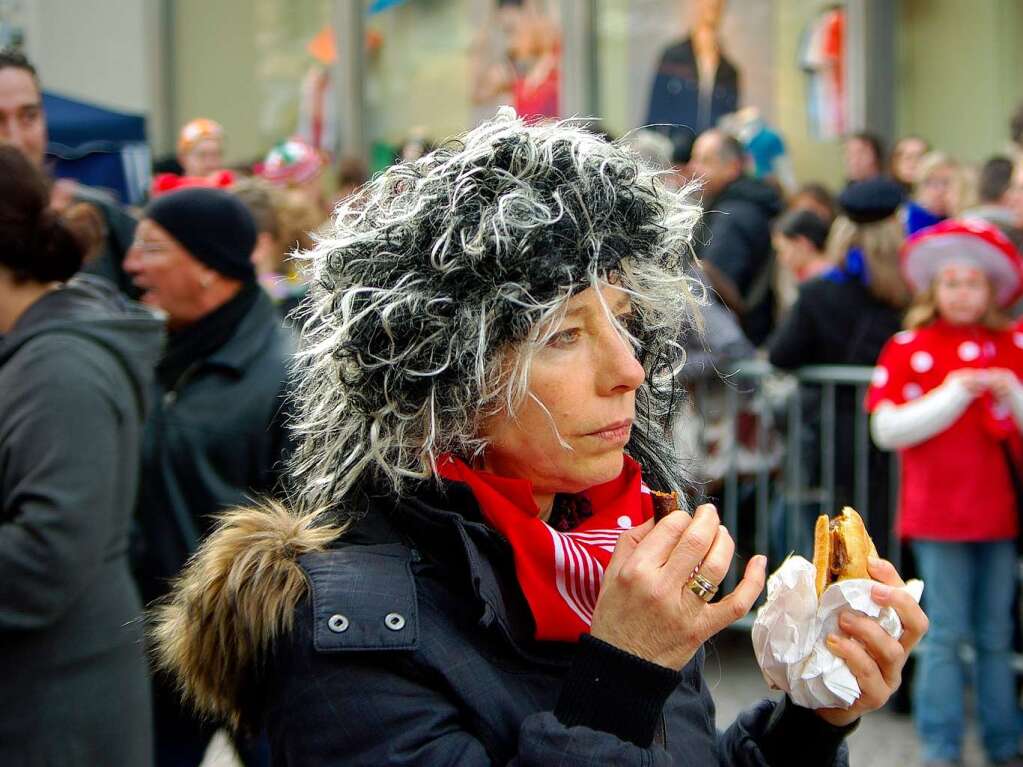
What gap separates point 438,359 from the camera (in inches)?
72.2

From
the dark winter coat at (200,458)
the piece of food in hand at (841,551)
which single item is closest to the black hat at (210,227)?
the dark winter coat at (200,458)

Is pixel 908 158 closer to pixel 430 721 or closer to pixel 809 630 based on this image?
pixel 809 630

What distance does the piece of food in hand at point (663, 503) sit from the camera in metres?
1.99

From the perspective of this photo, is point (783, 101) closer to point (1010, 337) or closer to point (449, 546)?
point (1010, 337)

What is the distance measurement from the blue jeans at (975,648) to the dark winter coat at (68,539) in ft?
10.0

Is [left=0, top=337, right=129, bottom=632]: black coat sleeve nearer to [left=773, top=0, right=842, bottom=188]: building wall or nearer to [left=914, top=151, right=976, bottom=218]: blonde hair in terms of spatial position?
[left=914, top=151, right=976, bottom=218]: blonde hair

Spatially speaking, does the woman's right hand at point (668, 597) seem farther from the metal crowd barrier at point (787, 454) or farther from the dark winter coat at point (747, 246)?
the dark winter coat at point (747, 246)

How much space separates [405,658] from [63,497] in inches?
49.4

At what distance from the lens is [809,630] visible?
6.12 ft

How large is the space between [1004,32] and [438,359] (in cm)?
915

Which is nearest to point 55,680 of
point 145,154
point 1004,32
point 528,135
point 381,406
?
point 381,406

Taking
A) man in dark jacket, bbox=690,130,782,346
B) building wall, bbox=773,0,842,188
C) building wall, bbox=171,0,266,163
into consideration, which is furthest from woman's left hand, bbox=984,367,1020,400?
building wall, bbox=171,0,266,163

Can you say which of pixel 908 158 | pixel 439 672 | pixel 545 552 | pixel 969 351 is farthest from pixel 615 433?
pixel 908 158

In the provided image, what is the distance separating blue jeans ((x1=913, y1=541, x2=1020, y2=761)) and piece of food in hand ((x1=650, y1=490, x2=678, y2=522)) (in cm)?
334
